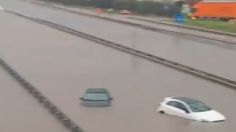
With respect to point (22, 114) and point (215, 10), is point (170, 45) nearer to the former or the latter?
point (215, 10)

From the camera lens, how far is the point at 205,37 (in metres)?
51.8

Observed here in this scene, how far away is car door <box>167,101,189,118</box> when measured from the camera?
26636mm

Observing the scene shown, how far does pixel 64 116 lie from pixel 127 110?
2.82 m

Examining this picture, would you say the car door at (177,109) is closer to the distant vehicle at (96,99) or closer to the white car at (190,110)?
the white car at (190,110)

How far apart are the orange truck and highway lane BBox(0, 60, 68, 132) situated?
37.1 m

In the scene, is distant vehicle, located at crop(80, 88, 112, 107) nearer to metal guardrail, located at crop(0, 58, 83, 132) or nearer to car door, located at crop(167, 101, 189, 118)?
metal guardrail, located at crop(0, 58, 83, 132)

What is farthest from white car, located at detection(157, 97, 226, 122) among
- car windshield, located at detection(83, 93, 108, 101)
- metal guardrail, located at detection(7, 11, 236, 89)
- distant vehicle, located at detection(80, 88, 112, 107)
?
metal guardrail, located at detection(7, 11, 236, 89)

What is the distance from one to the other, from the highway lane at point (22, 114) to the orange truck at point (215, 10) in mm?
37129

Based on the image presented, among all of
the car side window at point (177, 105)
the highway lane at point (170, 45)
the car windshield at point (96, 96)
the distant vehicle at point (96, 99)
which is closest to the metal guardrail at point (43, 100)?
the distant vehicle at point (96, 99)

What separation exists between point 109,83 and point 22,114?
834 centimetres

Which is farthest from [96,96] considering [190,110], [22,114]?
[190,110]

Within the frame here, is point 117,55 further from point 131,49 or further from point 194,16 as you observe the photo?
point 194,16

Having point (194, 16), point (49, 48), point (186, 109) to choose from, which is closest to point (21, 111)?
point (186, 109)

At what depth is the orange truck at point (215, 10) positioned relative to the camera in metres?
66.7
